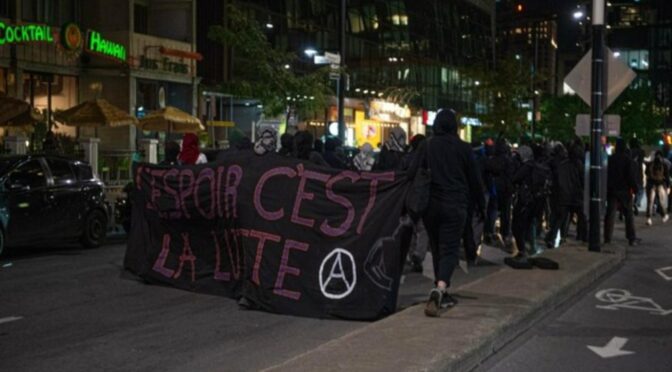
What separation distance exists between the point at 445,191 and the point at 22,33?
53.3 ft

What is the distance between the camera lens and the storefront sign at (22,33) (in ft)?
68.8

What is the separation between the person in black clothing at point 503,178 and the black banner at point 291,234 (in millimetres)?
6178

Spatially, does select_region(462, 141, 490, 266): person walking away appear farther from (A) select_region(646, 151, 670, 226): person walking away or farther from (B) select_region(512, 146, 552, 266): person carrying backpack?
(A) select_region(646, 151, 670, 226): person walking away

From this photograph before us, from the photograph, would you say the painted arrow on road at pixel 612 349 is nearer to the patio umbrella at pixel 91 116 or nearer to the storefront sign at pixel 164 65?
the patio umbrella at pixel 91 116

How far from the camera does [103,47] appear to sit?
82.9 ft

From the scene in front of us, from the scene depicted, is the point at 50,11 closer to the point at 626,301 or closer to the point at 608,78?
the point at 608,78

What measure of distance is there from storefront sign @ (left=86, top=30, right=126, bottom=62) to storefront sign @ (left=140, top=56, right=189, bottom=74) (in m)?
2.20

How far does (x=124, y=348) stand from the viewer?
7500 millimetres

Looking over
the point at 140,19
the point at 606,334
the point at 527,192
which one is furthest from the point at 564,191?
the point at 140,19

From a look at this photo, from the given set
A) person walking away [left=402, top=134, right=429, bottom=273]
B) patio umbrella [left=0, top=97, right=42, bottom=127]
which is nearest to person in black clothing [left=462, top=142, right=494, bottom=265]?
person walking away [left=402, top=134, right=429, bottom=273]

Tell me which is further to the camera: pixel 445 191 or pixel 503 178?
pixel 503 178

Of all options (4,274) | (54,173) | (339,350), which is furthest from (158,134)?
(339,350)

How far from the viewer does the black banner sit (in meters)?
8.43

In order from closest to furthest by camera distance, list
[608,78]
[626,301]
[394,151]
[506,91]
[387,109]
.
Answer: [626,301] < [394,151] < [608,78] < [387,109] < [506,91]
